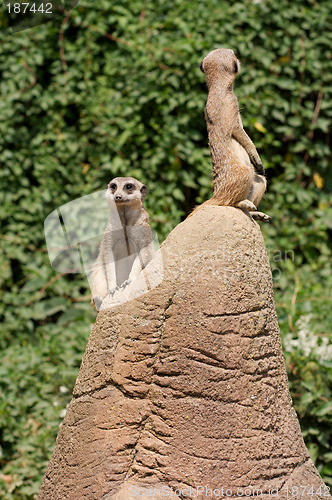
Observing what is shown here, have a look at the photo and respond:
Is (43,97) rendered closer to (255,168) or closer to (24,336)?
(24,336)

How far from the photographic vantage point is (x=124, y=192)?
10.9 feet

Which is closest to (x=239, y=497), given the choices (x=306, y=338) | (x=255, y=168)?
(x=255, y=168)

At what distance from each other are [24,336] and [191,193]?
258 centimetres

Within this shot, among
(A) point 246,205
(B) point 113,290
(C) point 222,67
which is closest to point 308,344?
(A) point 246,205

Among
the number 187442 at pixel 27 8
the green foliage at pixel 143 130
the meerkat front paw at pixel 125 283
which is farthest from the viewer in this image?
→ the number 187442 at pixel 27 8

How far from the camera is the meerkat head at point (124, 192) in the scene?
3311mm

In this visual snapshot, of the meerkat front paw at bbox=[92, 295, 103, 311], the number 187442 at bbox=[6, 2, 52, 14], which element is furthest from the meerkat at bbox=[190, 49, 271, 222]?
the number 187442 at bbox=[6, 2, 52, 14]

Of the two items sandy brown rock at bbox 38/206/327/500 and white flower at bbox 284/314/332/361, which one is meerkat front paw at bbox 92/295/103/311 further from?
white flower at bbox 284/314/332/361

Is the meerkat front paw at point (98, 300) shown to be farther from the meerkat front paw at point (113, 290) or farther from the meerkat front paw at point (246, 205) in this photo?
the meerkat front paw at point (246, 205)

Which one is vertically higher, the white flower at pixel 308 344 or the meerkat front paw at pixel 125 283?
the meerkat front paw at pixel 125 283

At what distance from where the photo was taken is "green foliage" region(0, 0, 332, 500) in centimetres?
633

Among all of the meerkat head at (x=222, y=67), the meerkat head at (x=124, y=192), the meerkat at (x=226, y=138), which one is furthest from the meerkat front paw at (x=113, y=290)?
the meerkat head at (x=222, y=67)

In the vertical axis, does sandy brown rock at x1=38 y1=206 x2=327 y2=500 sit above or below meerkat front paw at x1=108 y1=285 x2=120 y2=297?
below

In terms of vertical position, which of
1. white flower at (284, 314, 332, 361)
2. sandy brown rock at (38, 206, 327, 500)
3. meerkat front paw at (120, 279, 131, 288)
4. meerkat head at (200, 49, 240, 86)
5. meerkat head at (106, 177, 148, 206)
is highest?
meerkat head at (200, 49, 240, 86)
